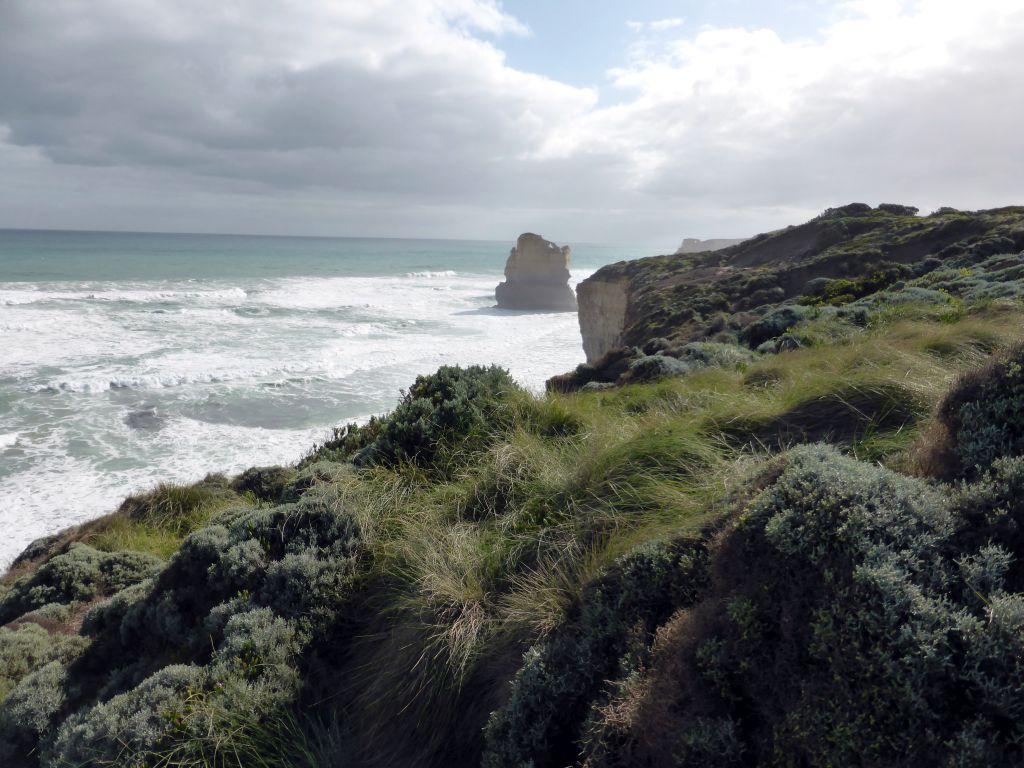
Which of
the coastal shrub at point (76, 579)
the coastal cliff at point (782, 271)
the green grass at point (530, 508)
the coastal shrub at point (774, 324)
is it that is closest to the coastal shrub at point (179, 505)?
the coastal shrub at point (76, 579)

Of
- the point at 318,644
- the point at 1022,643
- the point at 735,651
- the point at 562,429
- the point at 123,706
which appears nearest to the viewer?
the point at 1022,643

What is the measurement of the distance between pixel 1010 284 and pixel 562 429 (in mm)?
7273

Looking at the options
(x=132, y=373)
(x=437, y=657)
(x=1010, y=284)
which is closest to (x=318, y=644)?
(x=437, y=657)

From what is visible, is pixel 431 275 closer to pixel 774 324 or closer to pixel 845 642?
pixel 774 324

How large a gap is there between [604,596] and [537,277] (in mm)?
59122

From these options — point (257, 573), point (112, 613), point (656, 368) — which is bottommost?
point (112, 613)

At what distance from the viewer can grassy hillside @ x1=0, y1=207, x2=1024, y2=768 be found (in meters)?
2.09

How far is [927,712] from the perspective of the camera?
1.86 metres

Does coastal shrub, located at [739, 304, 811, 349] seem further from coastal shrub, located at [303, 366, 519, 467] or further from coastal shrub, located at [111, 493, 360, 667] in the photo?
coastal shrub, located at [111, 493, 360, 667]

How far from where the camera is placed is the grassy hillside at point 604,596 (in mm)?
2094

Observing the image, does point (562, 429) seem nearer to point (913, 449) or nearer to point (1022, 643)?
point (913, 449)

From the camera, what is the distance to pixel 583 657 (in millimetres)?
2891

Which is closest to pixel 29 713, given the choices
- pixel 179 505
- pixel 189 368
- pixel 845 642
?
pixel 845 642

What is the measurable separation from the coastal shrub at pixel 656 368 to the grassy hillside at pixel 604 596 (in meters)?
2.17
